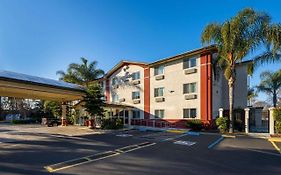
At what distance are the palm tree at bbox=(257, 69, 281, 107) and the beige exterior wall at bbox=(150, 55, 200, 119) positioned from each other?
16.4 meters

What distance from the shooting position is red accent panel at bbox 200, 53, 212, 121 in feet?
86.7

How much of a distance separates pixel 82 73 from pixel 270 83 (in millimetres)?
30039

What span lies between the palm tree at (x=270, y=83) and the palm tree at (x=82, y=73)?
26744mm

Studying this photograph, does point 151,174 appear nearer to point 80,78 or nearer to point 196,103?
point 196,103

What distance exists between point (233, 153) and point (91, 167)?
7.67 metres

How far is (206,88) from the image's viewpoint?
26625mm

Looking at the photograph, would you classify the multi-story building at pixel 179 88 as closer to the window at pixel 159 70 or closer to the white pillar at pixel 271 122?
the window at pixel 159 70

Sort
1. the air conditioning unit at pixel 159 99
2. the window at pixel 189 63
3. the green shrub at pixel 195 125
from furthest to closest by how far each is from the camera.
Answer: the air conditioning unit at pixel 159 99
the window at pixel 189 63
the green shrub at pixel 195 125

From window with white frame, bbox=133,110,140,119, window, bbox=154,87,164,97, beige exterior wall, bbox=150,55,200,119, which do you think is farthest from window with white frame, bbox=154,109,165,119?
window with white frame, bbox=133,110,140,119

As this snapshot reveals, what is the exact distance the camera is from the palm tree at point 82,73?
40594mm

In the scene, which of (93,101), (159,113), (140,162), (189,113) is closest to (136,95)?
(159,113)

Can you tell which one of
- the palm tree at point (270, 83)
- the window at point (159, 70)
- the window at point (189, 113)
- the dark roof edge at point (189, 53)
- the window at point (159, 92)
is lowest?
the window at point (189, 113)

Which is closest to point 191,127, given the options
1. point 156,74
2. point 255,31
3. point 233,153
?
point 156,74

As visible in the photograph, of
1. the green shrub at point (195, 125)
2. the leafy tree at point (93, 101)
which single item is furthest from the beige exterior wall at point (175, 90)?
the leafy tree at point (93, 101)
